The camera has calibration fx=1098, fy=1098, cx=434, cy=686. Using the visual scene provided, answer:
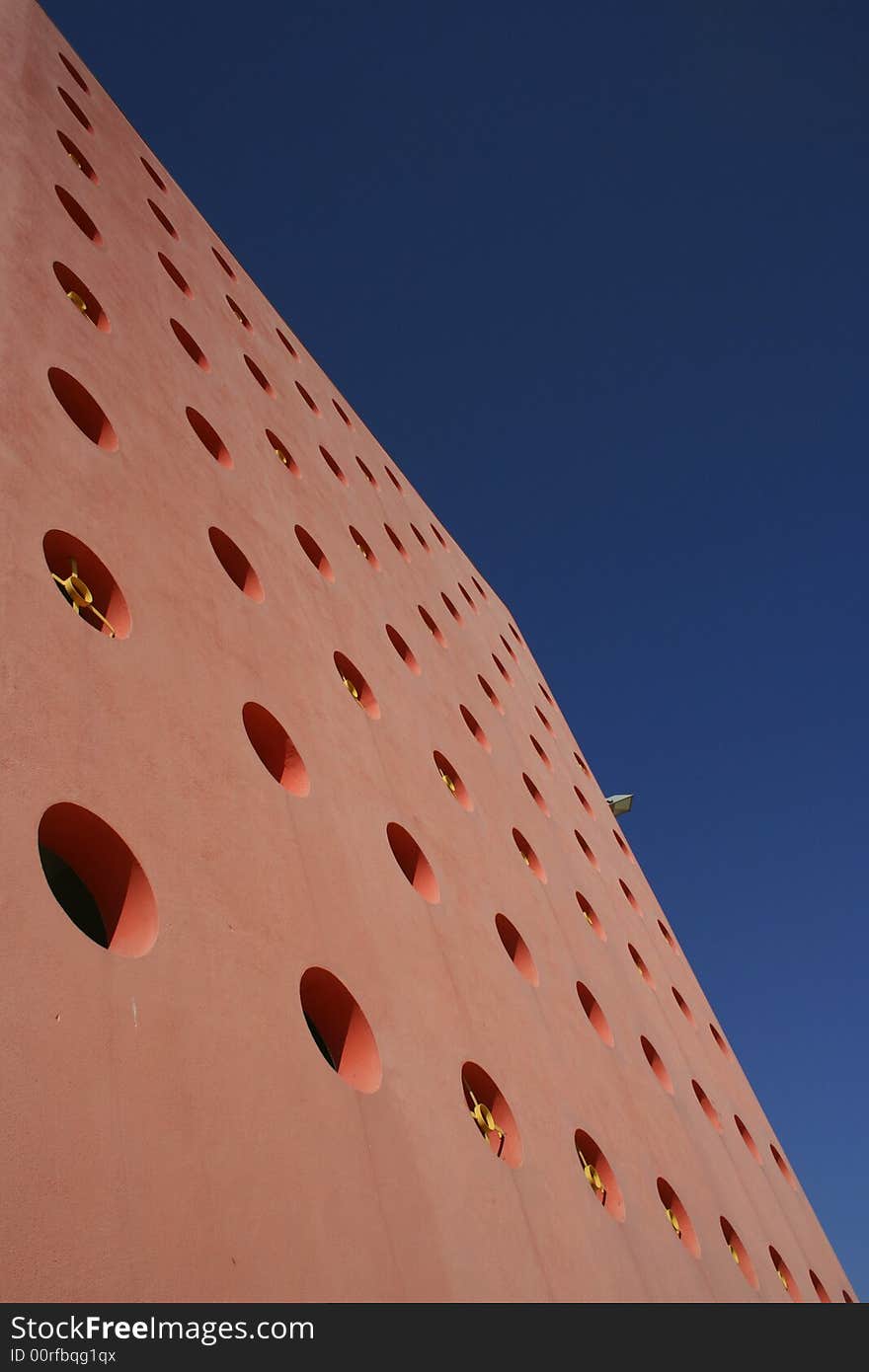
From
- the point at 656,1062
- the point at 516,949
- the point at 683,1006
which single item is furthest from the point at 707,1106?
the point at 516,949

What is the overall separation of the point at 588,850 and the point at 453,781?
3881 mm

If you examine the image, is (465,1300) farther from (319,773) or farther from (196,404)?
(196,404)

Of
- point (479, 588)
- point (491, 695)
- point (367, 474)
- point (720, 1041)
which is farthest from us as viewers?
point (479, 588)

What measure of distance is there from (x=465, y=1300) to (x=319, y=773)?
7.47 ft

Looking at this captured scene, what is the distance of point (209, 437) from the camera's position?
22.0ft

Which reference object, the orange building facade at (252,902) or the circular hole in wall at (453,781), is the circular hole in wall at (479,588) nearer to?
the orange building facade at (252,902)

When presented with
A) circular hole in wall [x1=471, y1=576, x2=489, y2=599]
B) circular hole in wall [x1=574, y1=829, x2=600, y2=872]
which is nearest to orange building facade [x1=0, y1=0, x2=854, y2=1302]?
circular hole in wall [x1=574, y1=829, x2=600, y2=872]

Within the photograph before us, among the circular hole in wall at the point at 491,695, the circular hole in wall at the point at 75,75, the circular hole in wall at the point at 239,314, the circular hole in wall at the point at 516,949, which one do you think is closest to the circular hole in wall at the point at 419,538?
the circular hole in wall at the point at 491,695

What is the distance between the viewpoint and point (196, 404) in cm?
679

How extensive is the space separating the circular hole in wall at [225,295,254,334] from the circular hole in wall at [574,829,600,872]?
575 cm

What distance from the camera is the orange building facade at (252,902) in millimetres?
2787

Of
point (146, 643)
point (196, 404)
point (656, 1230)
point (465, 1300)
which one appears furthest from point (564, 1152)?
point (196, 404)

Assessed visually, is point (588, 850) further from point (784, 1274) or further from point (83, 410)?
point (83, 410)

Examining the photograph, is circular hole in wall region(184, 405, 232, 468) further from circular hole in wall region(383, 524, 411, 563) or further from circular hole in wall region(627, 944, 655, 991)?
circular hole in wall region(627, 944, 655, 991)
